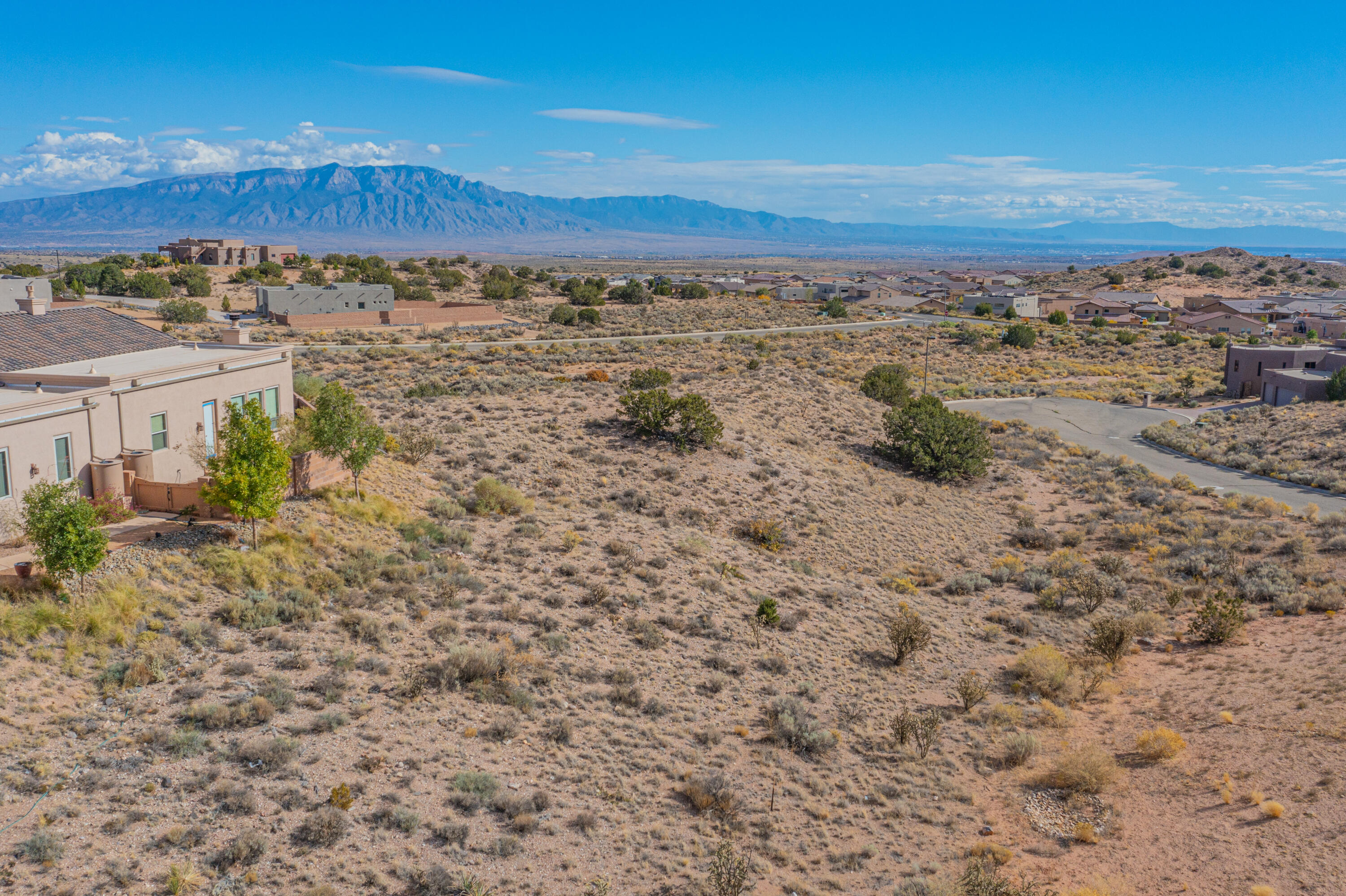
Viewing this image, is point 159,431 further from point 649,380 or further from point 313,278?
point 313,278

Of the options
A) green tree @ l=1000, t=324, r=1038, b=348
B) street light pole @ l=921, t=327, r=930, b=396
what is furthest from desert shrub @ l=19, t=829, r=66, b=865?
green tree @ l=1000, t=324, r=1038, b=348

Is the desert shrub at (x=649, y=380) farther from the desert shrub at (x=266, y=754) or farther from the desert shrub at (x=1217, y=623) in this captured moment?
the desert shrub at (x=266, y=754)

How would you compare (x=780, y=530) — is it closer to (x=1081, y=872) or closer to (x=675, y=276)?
(x=1081, y=872)

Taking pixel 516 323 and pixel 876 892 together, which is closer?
pixel 876 892

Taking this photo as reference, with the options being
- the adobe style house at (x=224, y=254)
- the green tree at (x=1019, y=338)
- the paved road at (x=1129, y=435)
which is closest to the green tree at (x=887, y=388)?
the paved road at (x=1129, y=435)

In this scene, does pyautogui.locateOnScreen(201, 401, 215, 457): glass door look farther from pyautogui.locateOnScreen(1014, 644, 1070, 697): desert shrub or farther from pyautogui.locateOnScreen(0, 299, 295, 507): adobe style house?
pyautogui.locateOnScreen(1014, 644, 1070, 697): desert shrub

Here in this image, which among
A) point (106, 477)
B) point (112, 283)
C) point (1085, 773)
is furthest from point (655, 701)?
point (112, 283)

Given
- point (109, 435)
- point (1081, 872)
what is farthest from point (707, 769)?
point (109, 435)
